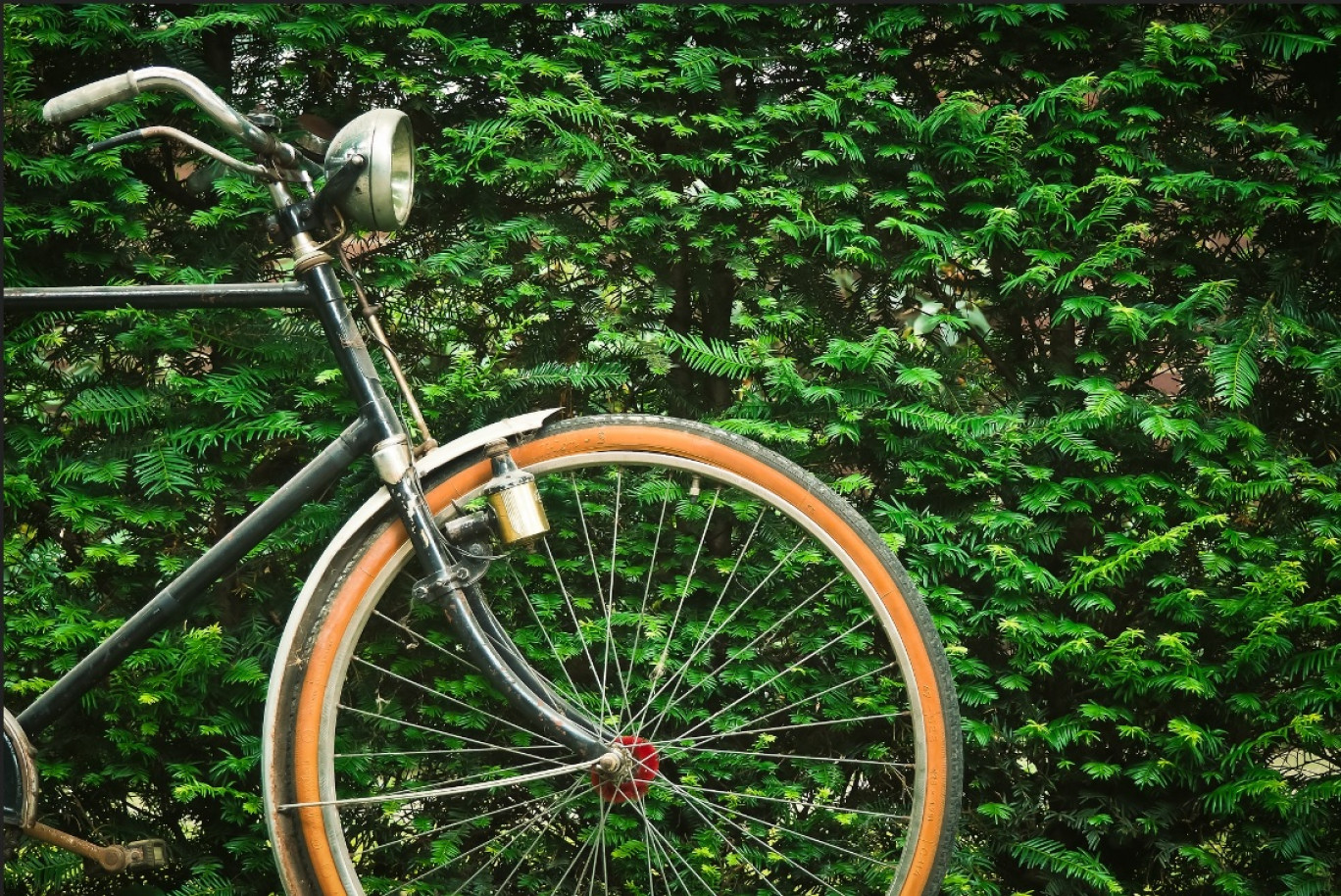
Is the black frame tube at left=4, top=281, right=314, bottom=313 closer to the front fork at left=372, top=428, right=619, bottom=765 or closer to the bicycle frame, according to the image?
Answer: the bicycle frame

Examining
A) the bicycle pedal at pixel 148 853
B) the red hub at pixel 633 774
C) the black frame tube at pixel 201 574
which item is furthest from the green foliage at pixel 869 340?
the red hub at pixel 633 774

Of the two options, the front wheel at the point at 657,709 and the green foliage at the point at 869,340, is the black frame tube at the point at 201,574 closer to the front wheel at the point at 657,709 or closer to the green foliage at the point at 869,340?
the green foliage at the point at 869,340

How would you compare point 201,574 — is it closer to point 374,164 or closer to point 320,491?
point 320,491

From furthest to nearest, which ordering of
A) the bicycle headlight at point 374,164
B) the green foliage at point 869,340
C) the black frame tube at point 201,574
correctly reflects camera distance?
the green foliage at point 869,340, the black frame tube at point 201,574, the bicycle headlight at point 374,164

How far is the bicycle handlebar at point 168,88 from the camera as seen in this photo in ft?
4.54

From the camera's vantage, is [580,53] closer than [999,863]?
Yes

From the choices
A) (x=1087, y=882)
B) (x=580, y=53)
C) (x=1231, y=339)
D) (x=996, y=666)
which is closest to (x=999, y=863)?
(x=1087, y=882)

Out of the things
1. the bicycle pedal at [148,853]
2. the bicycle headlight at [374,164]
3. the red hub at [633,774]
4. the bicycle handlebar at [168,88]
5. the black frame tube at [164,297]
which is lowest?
the bicycle pedal at [148,853]

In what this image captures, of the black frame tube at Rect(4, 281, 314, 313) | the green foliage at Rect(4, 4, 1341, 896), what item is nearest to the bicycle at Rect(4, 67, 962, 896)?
the black frame tube at Rect(4, 281, 314, 313)

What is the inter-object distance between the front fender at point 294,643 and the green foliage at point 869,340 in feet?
1.10

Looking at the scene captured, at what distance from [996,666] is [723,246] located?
2.87 feet

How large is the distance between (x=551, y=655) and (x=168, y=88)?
3.45ft

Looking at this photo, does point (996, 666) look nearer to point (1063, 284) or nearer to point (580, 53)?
point (1063, 284)

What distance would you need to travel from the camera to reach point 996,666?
1.83 metres
